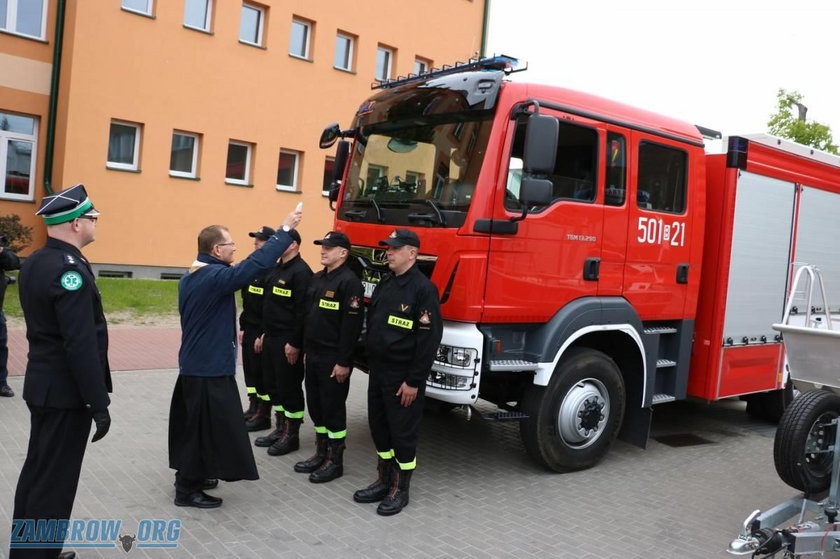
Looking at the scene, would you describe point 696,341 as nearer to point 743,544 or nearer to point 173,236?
point 743,544

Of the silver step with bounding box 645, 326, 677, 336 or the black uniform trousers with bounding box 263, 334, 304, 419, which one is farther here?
the silver step with bounding box 645, 326, 677, 336

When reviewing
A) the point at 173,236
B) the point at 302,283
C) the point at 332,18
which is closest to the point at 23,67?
the point at 173,236

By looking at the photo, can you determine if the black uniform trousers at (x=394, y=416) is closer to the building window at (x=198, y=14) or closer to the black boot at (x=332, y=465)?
the black boot at (x=332, y=465)

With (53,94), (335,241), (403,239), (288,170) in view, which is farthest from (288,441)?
(288,170)

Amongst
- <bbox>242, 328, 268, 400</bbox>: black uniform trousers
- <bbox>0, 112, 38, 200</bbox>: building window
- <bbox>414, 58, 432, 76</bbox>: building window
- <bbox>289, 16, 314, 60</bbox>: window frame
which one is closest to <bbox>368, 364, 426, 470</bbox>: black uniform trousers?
<bbox>242, 328, 268, 400</bbox>: black uniform trousers

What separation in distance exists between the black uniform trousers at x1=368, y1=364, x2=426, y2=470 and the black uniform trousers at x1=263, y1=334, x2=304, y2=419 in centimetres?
105

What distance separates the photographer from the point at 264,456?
19.6ft

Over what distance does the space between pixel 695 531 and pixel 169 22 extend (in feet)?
48.5

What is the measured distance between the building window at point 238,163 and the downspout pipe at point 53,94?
373 centimetres

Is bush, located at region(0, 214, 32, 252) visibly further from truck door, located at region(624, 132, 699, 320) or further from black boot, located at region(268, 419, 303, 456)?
truck door, located at region(624, 132, 699, 320)

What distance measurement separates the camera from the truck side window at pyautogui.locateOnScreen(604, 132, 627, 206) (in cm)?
581

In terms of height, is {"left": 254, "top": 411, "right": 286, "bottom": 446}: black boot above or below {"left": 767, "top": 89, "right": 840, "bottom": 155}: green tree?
below

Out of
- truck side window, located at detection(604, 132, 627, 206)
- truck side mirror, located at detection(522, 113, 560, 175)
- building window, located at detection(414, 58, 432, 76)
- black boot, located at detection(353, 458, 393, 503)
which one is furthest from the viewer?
building window, located at detection(414, 58, 432, 76)

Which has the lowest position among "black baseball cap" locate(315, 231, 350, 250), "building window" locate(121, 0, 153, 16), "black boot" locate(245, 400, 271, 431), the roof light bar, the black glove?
"black boot" locate(245, 400, 271, 431)
